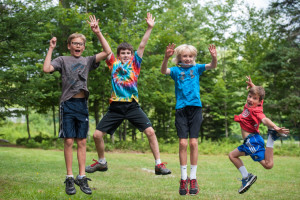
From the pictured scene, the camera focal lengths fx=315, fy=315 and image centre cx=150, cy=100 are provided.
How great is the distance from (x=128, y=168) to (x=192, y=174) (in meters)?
8.84

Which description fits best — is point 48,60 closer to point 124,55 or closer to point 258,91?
point 124,55

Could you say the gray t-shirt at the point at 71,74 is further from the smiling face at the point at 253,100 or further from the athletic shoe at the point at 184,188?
the smiling face at the point at 253,100

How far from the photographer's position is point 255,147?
5309mm

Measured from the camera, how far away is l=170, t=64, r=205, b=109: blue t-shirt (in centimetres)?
518

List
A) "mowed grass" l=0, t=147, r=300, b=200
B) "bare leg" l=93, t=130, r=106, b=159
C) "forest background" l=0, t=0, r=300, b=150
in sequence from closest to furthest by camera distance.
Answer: "bare leg" l=93, t=130, r=106, b=159, "mowed grass" l=0, t=147, r=300, b=200, "forest background" l=0, t=0, r=300, b=150

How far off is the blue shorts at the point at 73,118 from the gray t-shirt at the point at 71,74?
0.42 feet

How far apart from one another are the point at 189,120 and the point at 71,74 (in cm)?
208

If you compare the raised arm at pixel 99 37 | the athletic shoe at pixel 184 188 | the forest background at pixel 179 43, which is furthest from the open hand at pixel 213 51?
the forest background at pixel 179 43

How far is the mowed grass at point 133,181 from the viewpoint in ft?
26.3

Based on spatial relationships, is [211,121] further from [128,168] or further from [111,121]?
[111,121]

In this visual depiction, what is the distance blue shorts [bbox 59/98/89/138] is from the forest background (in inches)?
376

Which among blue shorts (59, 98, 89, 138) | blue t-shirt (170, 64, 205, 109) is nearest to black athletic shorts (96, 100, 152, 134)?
blue shorts (59, 98, 89, 138)

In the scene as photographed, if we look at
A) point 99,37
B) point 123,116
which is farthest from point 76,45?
point 123,116

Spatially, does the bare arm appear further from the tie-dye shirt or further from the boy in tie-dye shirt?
the tie-dye shirt
